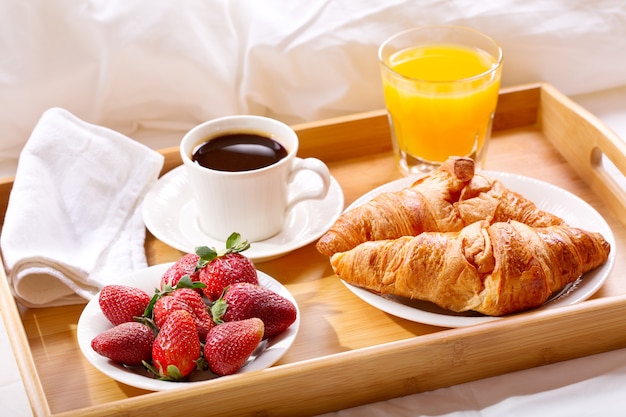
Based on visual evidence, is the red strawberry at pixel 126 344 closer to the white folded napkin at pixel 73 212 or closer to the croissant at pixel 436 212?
the white folded napkin at pixel 73 212

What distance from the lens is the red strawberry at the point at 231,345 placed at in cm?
99

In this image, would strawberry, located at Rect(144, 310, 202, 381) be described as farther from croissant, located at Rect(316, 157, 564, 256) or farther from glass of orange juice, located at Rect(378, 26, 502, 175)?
glass of orange juice, located at Rect(378, 26, 502, 175)

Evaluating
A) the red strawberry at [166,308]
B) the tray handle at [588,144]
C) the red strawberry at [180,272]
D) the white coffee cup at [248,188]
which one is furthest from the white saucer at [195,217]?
the tray handle at [588,144]

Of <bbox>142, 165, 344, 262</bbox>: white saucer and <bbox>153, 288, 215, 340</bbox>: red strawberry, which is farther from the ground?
<bbox>153, 288, 215, 340</bbox>: red strawberry

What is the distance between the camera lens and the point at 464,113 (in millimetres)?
1433

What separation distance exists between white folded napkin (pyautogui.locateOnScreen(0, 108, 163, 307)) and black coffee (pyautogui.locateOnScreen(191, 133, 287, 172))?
0.16 meters

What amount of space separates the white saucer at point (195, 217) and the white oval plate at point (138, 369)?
0.13 metres

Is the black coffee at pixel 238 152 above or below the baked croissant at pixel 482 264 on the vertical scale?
above

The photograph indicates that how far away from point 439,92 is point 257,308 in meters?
0.56

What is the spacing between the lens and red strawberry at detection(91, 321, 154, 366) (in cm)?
101

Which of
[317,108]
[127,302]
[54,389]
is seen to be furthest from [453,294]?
[317,108]

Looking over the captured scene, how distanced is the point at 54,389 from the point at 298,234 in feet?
1.49

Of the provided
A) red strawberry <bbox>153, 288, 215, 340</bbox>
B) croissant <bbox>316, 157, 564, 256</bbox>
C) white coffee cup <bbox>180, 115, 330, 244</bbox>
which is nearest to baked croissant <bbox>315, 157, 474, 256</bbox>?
croissant <bbox>316, 157, 564, 256</bbox>

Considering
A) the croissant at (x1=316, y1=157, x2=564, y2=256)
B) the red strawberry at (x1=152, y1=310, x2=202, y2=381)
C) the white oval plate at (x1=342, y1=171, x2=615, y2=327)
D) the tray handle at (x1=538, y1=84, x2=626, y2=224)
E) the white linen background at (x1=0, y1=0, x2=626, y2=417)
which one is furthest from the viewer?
the white linen background at (x1=0, y1=0, x2=626, y2=417)
